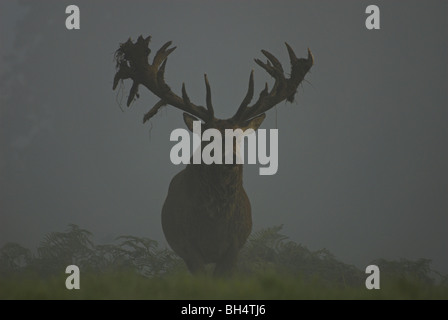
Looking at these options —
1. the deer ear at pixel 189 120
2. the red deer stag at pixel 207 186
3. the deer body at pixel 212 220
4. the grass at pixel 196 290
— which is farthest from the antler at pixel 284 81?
the grass at pixel 196 290

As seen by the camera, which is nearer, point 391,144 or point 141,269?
point 141,269

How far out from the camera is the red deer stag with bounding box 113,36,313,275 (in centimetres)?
667

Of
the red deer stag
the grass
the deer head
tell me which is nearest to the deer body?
the red deer stag

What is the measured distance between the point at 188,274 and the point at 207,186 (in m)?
1.84

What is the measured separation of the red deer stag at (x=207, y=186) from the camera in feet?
21.9

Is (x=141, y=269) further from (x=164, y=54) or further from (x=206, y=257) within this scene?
(x=164, y=54)

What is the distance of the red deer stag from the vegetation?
1.28 ft

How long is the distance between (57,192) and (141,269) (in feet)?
67.4

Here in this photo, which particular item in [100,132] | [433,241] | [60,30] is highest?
[60,30]

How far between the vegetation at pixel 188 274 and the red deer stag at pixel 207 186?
0.39 meters

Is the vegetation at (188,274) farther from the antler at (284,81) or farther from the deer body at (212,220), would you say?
the antler at (284,81)

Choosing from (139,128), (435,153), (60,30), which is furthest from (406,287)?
(60,30)

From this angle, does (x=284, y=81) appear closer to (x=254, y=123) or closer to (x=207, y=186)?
(x=254, y=123)
